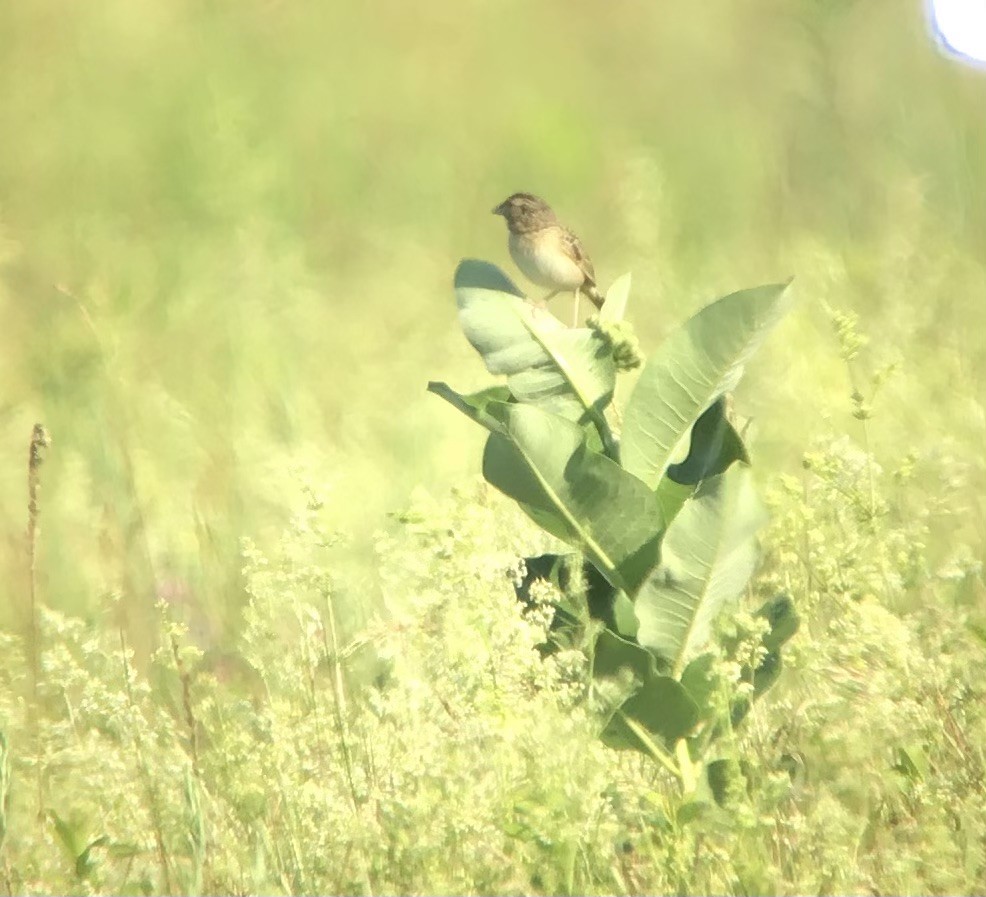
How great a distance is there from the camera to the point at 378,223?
23.7ft

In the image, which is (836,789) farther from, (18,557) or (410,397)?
(410,397)

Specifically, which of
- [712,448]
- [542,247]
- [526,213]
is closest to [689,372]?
[712,448]

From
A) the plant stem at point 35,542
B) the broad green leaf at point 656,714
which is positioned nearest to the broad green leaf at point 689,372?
the broad green leaf at point 656,714

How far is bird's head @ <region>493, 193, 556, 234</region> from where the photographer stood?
17.1 ft

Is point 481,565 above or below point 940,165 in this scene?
below

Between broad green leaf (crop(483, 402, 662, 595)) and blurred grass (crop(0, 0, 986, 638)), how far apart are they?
4.16ft

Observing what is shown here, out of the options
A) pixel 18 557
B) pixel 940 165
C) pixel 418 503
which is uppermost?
pixel 940 165

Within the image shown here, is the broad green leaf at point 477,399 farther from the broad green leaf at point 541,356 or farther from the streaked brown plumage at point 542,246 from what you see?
the streaked brown plumage at point 542,246

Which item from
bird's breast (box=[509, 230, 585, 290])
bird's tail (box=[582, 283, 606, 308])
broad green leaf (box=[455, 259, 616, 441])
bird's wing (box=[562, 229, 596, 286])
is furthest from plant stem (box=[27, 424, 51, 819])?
bird's tail (box=[582, 283, 606, 308])

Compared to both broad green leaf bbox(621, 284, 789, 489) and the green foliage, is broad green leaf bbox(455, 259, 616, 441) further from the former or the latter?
broad green leaf bbox(621, 284, 789, 489)

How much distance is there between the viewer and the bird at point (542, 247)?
5207mm

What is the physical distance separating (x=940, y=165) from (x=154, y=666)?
3.71 metres

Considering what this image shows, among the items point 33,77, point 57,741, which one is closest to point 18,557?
point 57,741

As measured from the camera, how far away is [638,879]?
2.82 m
